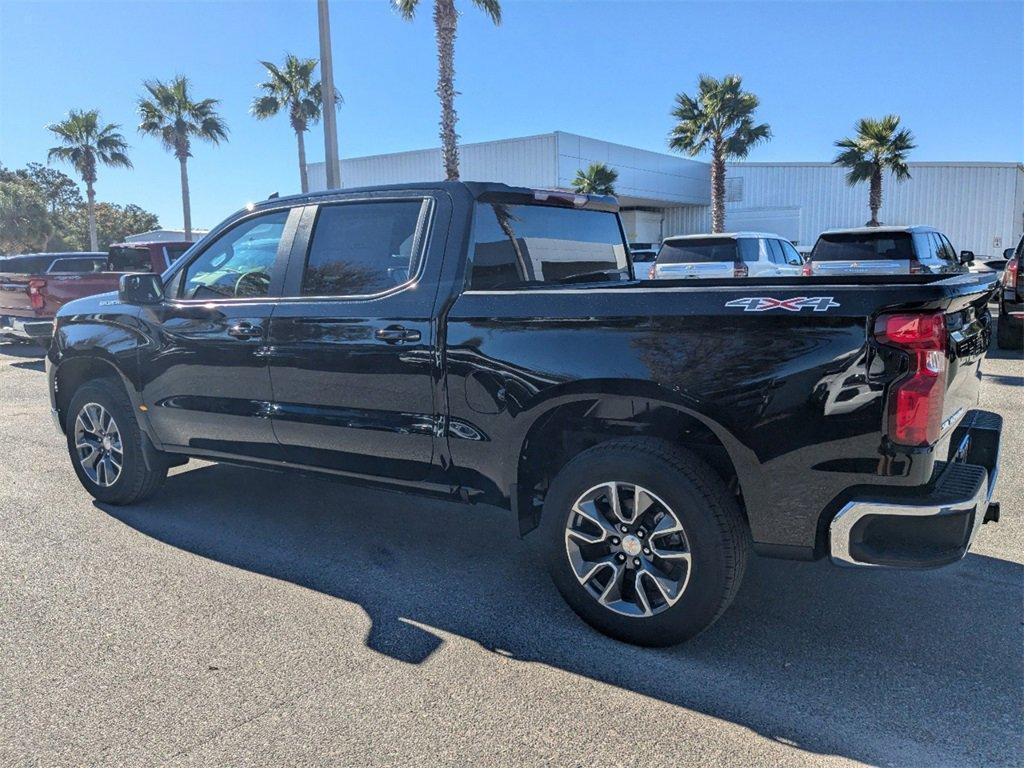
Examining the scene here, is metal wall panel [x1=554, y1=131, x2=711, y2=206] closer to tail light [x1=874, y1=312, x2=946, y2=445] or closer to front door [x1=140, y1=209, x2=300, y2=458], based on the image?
front door [x1=140, y1=209, x2=300, y2=458]

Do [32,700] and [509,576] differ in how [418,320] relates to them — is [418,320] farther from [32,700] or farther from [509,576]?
[32,700]

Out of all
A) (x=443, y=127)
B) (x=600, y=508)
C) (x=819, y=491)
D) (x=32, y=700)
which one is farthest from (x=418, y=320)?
(x=443, y=127)

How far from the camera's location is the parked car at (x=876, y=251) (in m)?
12.0

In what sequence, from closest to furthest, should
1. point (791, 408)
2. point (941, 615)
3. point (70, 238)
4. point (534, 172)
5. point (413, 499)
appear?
point (791, 408) < point (941, 615) < point (413, 499) < point (534, 172) < point (70, 238)

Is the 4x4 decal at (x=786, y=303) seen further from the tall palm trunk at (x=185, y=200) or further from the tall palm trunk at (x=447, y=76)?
the tall palm trunk at (x=185, y=200)

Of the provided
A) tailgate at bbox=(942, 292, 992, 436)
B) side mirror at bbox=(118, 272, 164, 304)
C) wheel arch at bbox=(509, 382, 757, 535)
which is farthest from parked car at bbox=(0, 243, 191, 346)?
tailgate at bbox=(942, 292, 992, 436)

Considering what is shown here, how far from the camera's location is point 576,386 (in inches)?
123

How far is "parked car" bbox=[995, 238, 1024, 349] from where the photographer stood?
10.4 metres

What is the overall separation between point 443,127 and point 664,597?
1842 centimetres

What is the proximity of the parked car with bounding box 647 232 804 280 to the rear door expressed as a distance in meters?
9.38

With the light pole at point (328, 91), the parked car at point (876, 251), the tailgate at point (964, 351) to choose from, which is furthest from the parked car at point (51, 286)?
the tailgate at point (964, 351)

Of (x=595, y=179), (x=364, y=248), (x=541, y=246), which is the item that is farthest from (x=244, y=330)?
(x=595, y=179)

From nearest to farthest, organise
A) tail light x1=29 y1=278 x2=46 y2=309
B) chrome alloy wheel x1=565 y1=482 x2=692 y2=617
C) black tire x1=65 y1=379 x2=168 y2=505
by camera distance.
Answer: chrome alloy wheel x1=565 y1=482 x2=692 y2=617
black tire x1=65 y1=379 x2=168 y2=505
tail light x1=29 y1=278 x2=46 y2=309

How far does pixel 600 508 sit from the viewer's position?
3.21 meters
